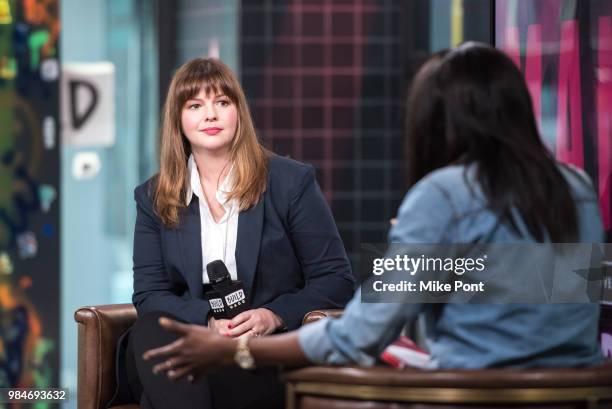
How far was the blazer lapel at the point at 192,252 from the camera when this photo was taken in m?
2.58

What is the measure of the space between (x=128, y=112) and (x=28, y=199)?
0.70m

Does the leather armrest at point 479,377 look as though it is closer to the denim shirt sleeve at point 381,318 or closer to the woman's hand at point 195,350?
the denim shirt sleeve at point 381,318

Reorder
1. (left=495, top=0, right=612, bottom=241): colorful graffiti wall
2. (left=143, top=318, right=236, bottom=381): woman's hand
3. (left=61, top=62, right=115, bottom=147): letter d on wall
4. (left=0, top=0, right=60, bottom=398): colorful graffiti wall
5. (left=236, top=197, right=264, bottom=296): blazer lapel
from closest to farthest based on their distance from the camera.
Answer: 1. (left=143, top=318, right=236, bottom=381): woman's hand
2. (left=495, top=0, right=612, bottom=241): colorful graffiti wall
3. (left=236, top=197, right=264, bottom=296): blazer lapel
4. (left=0, top=0, right=60, bottom=398): colorful graffiti wall
5. (left=61, top=62, right=115, bottom=147): letter d on wall

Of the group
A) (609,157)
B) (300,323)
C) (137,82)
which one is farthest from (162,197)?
(137,82)

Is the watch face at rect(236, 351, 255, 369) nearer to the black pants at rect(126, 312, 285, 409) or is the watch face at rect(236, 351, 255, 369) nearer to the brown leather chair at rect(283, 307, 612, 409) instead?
the brown leather chair at rect(283, 307, 612, 409)

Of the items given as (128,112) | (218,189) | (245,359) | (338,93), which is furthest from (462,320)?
(338,93)

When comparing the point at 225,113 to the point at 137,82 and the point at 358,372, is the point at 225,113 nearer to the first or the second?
the point at 358,372

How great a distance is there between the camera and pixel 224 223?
264 cm

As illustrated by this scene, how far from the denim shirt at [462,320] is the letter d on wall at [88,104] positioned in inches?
140

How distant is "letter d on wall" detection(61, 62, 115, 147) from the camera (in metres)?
4.84

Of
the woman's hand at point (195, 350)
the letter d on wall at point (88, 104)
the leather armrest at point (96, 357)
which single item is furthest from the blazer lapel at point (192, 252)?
the letter d on wall at point (88, 104)

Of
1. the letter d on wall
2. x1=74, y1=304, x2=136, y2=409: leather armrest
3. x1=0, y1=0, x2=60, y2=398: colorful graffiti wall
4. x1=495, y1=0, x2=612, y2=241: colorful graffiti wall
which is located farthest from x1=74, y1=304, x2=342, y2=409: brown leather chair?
the letter d on wall

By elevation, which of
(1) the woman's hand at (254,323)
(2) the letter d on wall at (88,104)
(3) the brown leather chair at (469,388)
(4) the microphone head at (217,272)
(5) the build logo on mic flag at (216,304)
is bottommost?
(1) the woman's hand at (254,323)

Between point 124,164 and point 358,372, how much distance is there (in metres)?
3.79
